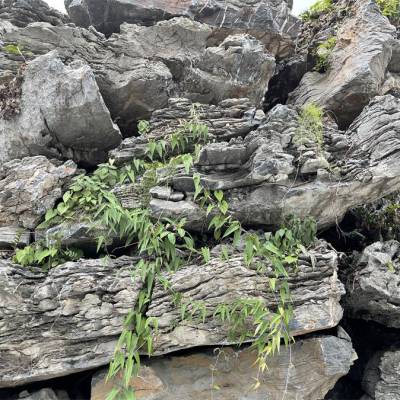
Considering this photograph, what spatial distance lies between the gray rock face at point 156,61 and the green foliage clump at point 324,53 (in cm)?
157

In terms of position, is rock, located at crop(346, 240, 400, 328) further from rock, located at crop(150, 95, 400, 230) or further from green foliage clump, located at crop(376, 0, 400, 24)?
green foliage clump, located at crop(376, 0, 400, 24)

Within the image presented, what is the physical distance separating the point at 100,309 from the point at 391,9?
10.9 meters

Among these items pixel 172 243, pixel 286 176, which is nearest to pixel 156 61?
pixel 286 176

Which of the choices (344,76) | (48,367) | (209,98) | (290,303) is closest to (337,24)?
(344,76)

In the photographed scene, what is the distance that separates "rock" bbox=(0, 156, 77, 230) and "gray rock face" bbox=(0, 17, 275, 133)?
2368 millimetres

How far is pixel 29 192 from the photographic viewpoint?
762 cm

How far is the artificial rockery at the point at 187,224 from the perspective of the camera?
21.2 feet

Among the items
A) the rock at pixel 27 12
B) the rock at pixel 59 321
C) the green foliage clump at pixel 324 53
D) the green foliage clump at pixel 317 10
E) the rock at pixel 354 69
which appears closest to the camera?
the rock at pixel 59 321

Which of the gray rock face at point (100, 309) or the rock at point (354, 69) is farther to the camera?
the rock at point (354, 69)

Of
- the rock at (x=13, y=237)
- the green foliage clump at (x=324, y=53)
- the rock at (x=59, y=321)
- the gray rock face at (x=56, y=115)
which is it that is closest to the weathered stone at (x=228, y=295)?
the rock at (x=59, y=321)

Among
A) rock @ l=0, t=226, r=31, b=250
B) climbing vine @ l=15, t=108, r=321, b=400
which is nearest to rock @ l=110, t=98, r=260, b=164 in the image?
climbing vine @ l=15, t=108, r=321, b=400

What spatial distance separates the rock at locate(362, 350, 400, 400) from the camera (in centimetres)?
729

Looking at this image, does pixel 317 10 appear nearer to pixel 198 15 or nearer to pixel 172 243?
pixel 198 15

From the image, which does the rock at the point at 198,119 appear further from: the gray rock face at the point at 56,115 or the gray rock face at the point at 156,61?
the gray rock face at the point at 156,61
